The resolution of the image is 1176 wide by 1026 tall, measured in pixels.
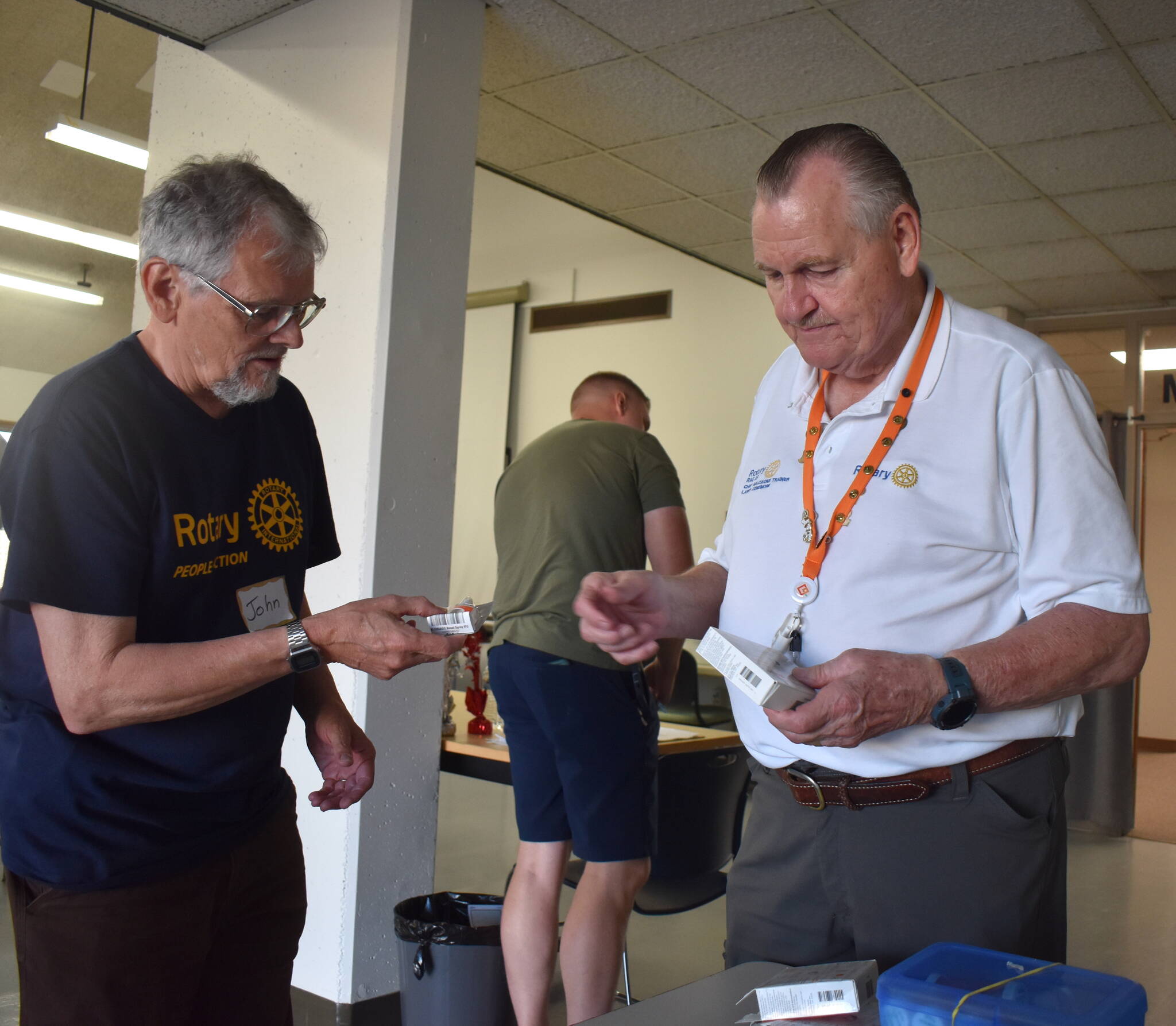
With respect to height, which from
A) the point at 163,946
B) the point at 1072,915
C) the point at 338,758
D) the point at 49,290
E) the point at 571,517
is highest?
the point at 49,290

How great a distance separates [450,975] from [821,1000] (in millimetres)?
1852

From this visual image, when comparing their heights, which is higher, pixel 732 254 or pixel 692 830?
pixel 732 254

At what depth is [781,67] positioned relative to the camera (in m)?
3.58

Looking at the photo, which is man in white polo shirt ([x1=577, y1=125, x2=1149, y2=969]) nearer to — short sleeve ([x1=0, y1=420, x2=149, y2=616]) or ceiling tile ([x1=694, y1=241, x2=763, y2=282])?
short sleeve ([x1=0, y1=420, x2=149, y2=616])

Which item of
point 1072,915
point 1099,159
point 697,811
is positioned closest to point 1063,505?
point 697,811

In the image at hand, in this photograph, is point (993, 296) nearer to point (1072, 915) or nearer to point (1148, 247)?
point (1148, 247)

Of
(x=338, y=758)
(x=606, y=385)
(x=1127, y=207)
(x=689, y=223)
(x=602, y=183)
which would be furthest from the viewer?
(x=689, y=223)

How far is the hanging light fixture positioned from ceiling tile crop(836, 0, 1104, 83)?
2.66 meters

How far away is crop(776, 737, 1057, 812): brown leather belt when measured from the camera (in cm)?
129

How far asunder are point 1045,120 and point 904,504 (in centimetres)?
328

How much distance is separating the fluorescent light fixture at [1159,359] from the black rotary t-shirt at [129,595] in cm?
625

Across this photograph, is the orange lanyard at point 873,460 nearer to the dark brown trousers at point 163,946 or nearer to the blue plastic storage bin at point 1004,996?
the blue plastic storage bin at point 1004,996

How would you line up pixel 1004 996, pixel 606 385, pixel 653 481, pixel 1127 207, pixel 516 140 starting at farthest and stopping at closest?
pixel 1127 207 < pixel 516 140 < pixel 606 385 < pixel 653 481 < pixel 1004 996

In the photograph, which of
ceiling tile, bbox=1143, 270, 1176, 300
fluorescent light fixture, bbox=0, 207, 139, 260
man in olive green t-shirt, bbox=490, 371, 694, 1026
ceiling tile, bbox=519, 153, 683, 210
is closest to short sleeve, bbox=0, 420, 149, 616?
man in olive green t-shirt, bbox=490, 371, 694, 1026
